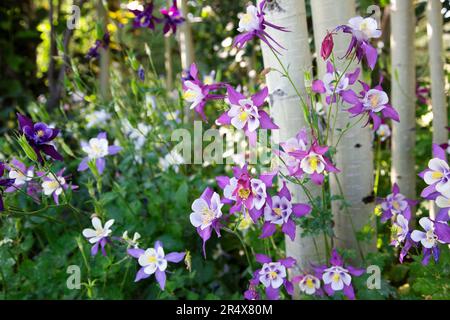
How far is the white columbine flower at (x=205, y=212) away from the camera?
1.13 meters

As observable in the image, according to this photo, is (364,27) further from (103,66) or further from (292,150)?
(103,66)

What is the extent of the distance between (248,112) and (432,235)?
473 millimetres

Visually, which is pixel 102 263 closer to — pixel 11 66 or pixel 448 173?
pixel 448 173

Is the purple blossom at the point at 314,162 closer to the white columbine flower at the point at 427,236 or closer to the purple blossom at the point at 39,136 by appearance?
the white columbine flower at the point at 427,236

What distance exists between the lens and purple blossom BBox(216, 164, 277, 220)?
107 centimetres

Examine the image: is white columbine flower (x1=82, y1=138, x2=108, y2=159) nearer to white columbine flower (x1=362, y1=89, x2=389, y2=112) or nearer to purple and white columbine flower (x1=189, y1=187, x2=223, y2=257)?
purple and white columbine flower (x1=189, y1=187, x2=223, y2=257)

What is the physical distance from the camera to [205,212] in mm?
1151

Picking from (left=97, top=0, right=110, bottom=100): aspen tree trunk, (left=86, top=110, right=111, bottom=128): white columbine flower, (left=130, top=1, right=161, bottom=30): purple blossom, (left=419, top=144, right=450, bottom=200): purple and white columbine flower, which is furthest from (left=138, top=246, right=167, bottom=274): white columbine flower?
(left=97, top=0, right=110, bottom=100): aspen tree trunk

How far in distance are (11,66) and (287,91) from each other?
2.65 m

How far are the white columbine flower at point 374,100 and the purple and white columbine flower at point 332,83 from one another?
5 cm

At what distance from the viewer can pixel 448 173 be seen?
104 cm

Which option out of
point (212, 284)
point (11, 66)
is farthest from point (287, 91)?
point (11, 66)

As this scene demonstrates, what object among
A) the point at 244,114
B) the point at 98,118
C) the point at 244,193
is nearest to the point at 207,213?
the point at 244,193

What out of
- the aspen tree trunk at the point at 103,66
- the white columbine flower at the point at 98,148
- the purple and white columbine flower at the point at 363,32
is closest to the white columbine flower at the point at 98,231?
the white columbine flower at the point at 98,148
